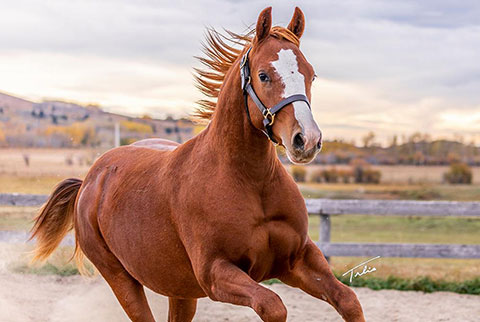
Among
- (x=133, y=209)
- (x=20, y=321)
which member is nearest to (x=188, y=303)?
(x=133, y=209)

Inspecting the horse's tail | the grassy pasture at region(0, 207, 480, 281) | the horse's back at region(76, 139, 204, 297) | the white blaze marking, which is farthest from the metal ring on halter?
the grassy pasture at region(0, 207, 480, 281)

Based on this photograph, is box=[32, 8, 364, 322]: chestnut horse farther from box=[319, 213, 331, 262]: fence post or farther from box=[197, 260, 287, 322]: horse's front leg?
box=[319, 213, 331, 262]: fence post

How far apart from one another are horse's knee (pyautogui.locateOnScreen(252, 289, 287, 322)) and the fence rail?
4805mm

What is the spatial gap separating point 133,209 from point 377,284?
4400 mm

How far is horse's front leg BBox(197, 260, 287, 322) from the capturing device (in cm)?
287

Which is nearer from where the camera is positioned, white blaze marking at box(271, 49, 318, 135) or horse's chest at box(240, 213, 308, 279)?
white blaze marking at box(271, 49, 318, 135)

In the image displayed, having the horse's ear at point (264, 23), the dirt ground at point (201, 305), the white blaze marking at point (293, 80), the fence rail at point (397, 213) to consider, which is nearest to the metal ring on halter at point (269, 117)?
the white blaze marking at point (293, 80)

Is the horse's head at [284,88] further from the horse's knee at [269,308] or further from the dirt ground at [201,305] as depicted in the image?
the dirt ground at [201,305]

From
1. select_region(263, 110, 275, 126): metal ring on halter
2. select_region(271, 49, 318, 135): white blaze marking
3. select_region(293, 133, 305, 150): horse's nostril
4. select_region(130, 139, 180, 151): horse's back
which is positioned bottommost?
select_region(130, 139, 180, 151): horse's back

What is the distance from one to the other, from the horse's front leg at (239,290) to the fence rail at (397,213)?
4606mm

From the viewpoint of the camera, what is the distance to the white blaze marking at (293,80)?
108 inches

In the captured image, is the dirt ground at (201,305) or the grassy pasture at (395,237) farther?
the grassy pasture at (395,237)

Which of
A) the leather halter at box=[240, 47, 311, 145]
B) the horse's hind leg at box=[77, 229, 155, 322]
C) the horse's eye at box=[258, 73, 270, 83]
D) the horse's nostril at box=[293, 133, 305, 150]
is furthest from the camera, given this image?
the horse's hind leg at box=[77, 229, 155, 322]

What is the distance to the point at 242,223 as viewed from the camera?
3.11 metres
